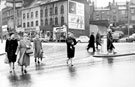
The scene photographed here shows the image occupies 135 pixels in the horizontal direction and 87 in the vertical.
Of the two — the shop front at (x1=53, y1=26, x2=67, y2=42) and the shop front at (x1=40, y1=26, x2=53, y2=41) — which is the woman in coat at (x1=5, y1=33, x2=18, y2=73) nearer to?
the shop front at (x1=53, y1=26, x2=67, y2=42)

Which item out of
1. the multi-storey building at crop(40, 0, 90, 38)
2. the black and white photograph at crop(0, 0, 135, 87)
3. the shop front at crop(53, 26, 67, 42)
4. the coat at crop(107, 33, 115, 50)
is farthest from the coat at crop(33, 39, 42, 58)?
the multi-storey building at crop(40, 0, 90, 38)

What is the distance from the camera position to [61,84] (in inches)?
289

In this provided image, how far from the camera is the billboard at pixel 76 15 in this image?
56250 mm

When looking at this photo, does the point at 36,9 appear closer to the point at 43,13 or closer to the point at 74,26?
the point at 43,13

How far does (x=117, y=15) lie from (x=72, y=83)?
3250 inches

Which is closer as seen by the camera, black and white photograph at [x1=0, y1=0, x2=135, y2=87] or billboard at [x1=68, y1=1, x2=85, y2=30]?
black and white photograph at [x1=0, y1=0, x2=135, y2=87]

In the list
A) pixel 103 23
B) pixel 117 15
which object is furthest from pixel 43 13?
pixel 117 15

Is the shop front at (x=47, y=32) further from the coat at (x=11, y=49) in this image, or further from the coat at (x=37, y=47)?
the coat at (x=11, y=49)

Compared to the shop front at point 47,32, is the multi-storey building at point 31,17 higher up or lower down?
higher up

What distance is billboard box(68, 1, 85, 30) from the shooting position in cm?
5625

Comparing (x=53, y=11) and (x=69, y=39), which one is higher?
(x=53, y=11)

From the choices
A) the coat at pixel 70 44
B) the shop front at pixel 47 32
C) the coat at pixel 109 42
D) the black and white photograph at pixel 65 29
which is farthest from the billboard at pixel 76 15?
the coat at pixel 70 44

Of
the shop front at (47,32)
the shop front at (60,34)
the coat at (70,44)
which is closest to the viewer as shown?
the coat at (70,44)

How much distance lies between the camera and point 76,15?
5822cm
